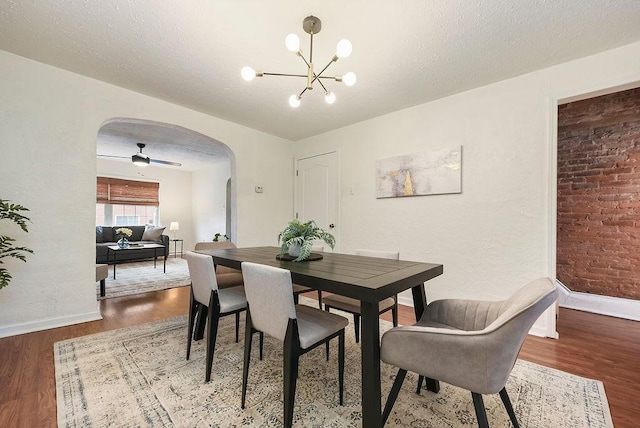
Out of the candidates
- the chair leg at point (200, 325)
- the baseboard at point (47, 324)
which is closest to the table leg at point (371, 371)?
the chair leg at point (200, 325)

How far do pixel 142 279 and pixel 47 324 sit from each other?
2163 millimetres

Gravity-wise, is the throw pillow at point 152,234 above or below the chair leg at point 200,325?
above

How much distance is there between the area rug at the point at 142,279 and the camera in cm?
396

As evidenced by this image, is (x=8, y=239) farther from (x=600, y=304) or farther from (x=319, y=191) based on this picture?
(x=600, y=304)

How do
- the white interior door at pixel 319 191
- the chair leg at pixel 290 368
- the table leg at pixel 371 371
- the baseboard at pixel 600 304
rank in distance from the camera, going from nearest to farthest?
1. the table leg at pixel 371 371
2. the chair leg at pixel 290 368
3. the baseboard at pixel 600 304
4. the white interior door at pixel 319 191

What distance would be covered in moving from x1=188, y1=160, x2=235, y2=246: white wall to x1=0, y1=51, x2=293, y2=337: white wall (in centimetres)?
397

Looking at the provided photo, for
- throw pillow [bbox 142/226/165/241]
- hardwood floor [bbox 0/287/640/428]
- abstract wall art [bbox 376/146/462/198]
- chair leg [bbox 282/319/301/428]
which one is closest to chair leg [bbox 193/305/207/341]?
hardwood floor [bbox 0/287/640/428]

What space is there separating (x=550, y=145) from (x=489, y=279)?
4.48ft

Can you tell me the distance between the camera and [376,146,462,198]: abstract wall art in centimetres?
298

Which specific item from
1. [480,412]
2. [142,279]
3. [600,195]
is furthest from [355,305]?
[142,279]

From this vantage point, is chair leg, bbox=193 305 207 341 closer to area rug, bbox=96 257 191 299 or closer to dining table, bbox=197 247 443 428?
dining table, bbox=197 247 443 428

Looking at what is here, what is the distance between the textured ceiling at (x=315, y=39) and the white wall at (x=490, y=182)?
17 cm

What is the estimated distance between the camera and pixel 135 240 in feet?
22.1

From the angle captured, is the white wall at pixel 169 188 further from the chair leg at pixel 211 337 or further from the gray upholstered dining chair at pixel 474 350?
the gray upholstered dining chair at pixel 474 350
